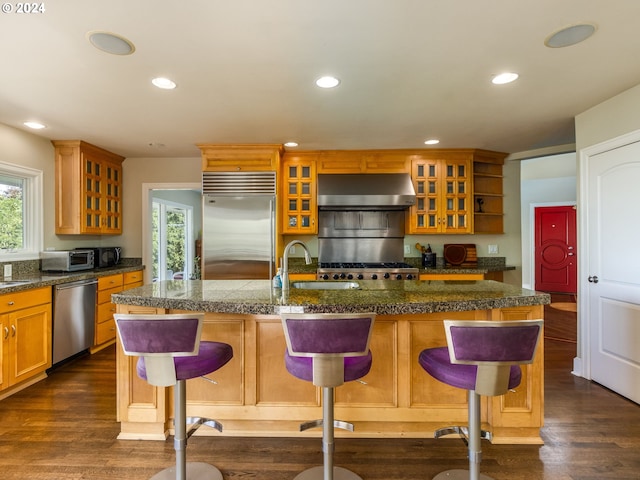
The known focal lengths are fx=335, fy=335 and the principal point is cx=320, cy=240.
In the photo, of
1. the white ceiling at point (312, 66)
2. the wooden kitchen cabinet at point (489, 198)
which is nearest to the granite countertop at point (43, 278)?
the white ceiling at point (312, 66)

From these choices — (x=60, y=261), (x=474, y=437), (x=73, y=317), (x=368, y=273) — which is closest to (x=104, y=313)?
(x=73, y=317)

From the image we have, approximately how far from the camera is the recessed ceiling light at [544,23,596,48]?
1788 mm

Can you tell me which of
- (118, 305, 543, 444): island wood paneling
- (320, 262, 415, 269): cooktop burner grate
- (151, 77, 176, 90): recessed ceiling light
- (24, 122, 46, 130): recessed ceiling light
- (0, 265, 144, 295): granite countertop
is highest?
(24, 122, 46, 130): recessed ceiling light

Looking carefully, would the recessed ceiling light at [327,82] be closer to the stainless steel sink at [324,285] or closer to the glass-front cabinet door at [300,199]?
the stainless steel sink at [324,285]

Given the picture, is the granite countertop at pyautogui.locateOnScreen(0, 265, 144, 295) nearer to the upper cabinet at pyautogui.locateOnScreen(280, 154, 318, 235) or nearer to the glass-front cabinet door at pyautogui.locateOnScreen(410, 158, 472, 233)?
the upper cabinet at pyautogui.locateOnScreen(280, 154, 318, 235)

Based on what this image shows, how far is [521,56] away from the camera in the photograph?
2070mm

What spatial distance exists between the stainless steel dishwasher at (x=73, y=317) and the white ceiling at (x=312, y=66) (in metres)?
1.63

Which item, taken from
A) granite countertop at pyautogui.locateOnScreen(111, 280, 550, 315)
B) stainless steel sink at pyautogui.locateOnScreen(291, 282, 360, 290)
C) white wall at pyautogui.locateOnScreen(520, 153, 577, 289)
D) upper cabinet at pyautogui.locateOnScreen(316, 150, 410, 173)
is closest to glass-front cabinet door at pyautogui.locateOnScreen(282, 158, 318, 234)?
upper cabinet at pyautogui.locateOnScreen(316, 150, 410, 173)

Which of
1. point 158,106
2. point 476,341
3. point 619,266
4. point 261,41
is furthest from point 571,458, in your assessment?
point 158,106

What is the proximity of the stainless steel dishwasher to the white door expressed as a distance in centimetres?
485

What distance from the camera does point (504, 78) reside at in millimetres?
2350

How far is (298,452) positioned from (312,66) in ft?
7.85

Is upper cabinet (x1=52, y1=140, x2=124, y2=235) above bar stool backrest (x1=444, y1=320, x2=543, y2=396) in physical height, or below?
above

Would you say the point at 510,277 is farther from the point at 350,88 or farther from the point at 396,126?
the point at 350,88
